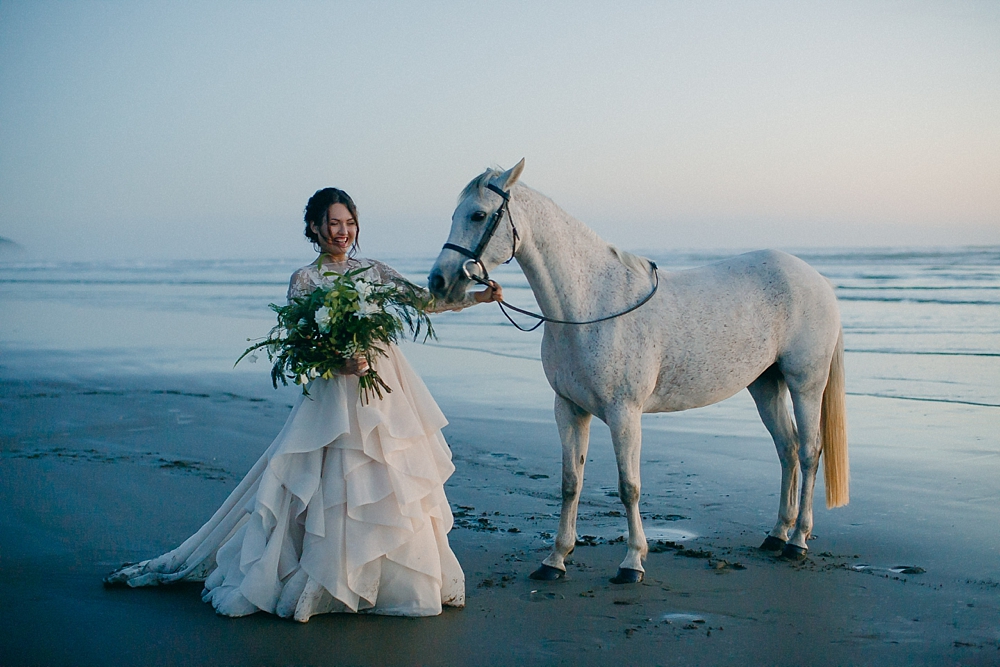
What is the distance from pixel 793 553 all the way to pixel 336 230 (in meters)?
2.93

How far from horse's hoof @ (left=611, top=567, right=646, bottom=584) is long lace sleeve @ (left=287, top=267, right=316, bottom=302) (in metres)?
2.01

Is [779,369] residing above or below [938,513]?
above

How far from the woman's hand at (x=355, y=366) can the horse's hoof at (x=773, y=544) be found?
8.35 feet

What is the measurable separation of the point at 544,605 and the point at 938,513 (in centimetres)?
282

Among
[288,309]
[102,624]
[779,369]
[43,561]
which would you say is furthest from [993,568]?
[43,561]

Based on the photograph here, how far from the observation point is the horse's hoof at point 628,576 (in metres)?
4.15

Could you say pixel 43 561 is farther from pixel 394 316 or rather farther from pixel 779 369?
pixel 779 369

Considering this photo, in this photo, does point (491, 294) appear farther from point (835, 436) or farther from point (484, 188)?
point (835, 436)

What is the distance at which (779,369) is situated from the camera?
4.98 meters

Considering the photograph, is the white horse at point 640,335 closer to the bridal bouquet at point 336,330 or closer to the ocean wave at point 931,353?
the bridal bouquet at point 336,330

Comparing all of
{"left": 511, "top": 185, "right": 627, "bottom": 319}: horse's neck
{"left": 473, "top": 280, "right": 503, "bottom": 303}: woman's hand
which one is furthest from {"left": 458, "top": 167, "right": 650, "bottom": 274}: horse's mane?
{"left": 473, "top": 280, "right": 503, "bottom": 303}: woman's hand

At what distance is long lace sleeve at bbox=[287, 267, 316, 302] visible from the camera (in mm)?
3832

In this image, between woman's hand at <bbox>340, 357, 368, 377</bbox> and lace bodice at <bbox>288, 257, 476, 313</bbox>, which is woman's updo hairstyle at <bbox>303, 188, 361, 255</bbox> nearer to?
lace bodice at <bbox>288, 257, 476, 313</bbox>

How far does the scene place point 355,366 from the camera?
3641 millimetres
